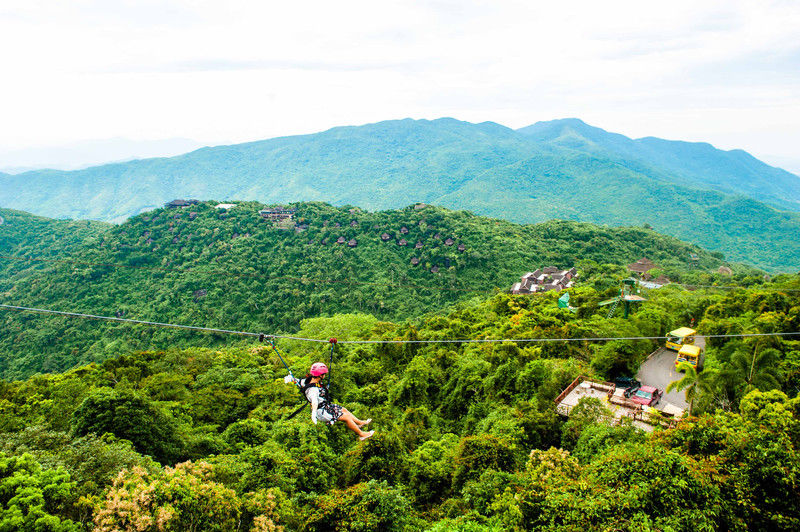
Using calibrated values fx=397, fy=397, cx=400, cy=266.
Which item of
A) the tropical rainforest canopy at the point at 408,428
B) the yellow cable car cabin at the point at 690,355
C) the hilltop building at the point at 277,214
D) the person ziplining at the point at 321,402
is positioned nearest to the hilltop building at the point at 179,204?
the hilltop building at the point at 277,214

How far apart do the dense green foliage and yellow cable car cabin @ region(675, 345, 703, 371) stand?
0.65m

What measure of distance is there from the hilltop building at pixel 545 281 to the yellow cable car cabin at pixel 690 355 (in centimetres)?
2288

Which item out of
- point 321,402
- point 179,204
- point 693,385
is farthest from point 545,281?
point 179,204

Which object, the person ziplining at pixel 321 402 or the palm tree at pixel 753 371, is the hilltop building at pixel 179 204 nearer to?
the person ziplining at pixel 321 402

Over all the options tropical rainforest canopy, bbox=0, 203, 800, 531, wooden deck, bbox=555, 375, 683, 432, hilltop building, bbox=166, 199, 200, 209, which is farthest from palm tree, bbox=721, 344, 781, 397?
hilltop building, bbox=166, 199, 200, 209

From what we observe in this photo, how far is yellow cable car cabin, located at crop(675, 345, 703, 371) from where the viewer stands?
603 inches

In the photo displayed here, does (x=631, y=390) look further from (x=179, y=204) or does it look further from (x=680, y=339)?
(x=179, y=204)

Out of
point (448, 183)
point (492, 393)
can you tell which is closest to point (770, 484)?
point (492, 393)

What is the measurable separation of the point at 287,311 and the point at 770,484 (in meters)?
42.6

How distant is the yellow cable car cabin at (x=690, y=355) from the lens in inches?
603

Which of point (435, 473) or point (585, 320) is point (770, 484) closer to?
point (435, 473)

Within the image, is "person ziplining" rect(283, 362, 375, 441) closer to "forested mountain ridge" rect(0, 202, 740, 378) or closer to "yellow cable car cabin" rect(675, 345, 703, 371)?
"yellow cable car cabin" rect(675, 345, 703, 371)

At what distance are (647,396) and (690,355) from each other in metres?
3.37

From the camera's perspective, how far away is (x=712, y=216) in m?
116
